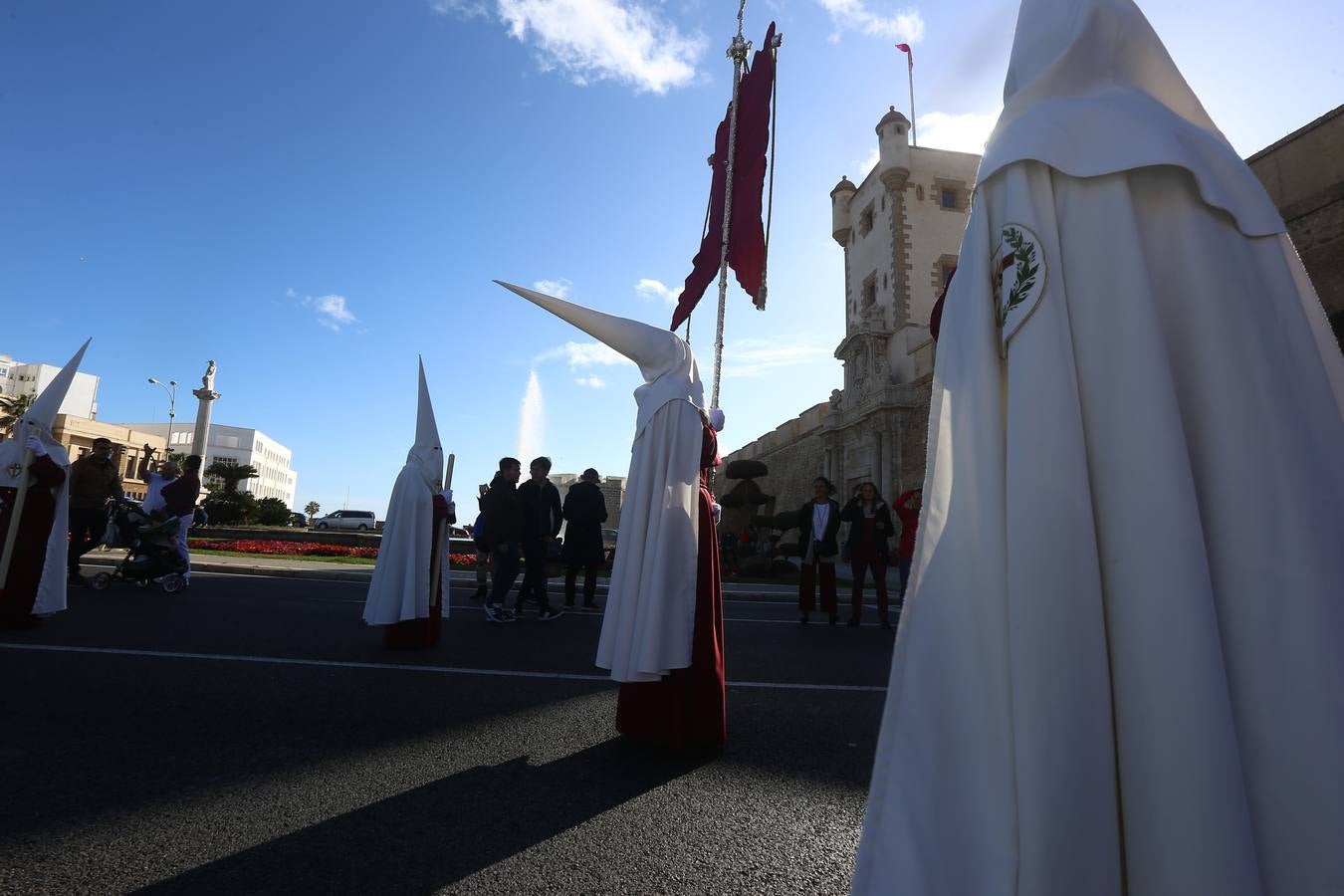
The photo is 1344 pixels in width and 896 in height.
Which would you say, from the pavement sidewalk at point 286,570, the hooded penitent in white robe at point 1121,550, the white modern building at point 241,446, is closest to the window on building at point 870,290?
the pavement sidewalk at point 286,570

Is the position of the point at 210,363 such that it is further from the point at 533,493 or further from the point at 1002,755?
the point at 1002,755

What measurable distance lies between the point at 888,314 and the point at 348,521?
1469 inches

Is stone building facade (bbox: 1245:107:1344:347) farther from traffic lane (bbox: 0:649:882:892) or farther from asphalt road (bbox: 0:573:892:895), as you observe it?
traffic lane (bbox: 0:649:882:892)

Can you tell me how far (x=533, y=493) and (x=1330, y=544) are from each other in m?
8.18

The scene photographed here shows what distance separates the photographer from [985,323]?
4.39 ft

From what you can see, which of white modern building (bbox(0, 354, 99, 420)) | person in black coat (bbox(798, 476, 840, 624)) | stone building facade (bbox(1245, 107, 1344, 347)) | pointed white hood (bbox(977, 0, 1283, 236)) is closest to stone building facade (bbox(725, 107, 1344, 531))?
stone building facade (bbox(1245, 107, 1344, 347))

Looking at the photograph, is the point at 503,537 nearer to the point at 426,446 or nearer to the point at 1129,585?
the point at 426,446

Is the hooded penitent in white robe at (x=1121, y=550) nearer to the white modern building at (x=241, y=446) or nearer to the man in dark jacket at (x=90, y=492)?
the man in dark jacket at (x=90, y=492)

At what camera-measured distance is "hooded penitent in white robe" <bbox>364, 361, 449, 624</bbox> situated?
19.1 feet

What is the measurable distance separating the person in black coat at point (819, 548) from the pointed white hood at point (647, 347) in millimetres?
5452

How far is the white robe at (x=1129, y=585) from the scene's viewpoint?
40.3 inches

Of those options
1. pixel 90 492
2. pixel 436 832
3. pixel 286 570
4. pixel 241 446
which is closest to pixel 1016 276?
pixel 436 832

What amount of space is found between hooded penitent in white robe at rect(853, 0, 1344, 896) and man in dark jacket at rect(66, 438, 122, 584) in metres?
10.5

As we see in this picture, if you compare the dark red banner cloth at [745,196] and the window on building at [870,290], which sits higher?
the window on building at [870,290]
